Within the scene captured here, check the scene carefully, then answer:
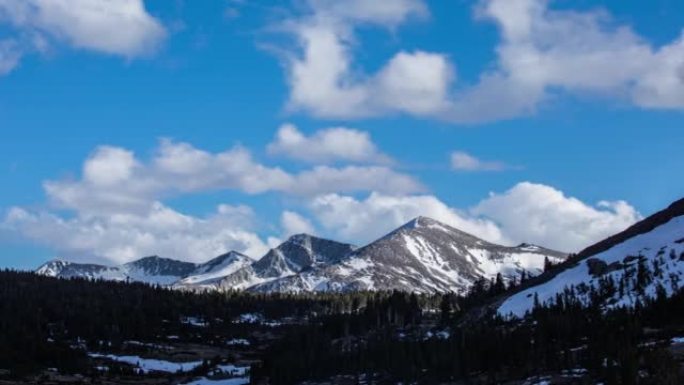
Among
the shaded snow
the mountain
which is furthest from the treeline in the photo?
the shaded snow

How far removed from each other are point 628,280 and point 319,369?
67259 mm

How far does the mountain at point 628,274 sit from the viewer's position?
528 feet

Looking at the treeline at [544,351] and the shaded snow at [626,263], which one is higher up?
the shaded snow at [626,263]

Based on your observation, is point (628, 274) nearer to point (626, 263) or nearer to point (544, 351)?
point (626, 263)

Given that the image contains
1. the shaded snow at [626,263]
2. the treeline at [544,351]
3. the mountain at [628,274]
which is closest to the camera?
the treeline at [544,351]

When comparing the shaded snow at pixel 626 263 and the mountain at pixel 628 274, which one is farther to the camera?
the shaded snow at pixel 626 263

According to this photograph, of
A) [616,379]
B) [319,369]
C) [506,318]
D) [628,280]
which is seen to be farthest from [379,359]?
[616,379]

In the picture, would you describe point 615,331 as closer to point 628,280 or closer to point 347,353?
point 628,280

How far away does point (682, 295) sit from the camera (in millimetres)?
145875

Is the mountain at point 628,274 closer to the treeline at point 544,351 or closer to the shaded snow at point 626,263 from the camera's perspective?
the shaded snow at point 626,263

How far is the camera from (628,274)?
560 feet

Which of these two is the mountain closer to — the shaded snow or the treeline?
the shaded snow

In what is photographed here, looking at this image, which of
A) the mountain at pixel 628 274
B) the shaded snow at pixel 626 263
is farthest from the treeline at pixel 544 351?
the shaded snow at pixel 626 263

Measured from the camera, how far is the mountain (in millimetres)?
160875
